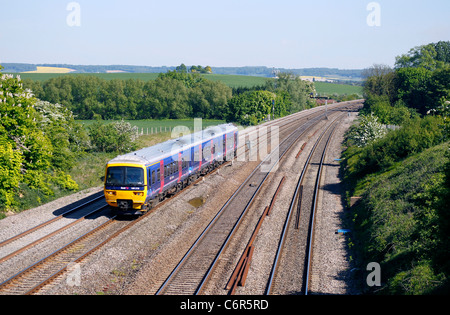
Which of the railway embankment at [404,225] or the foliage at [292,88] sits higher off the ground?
the foliage at [292,88]

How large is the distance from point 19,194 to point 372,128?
27183mm

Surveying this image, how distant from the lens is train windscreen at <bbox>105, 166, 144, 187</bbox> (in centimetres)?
1972

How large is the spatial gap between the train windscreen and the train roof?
37cm

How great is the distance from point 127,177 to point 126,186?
44 centimetres

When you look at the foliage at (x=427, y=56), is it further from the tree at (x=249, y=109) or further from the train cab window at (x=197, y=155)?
the train cab window at (x=197, y=155)

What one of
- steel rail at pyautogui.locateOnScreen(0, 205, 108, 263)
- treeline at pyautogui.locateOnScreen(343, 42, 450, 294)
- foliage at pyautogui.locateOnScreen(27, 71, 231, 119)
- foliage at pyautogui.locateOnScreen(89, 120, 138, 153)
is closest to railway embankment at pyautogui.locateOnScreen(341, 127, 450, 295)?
treeline at pyautogui.locateOnScreen(343, 42, 450, 294)

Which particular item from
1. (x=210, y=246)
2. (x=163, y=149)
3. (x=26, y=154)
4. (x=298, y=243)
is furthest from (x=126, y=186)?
(x=298, y=243)

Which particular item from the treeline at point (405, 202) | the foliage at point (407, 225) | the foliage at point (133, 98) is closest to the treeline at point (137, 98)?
the foliage at point (133, 98)

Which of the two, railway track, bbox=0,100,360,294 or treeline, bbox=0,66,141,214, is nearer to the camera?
railway track, bbox=0,100,360,294

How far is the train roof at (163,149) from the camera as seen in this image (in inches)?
797

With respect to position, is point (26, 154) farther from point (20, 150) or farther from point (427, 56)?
point (427, 56)

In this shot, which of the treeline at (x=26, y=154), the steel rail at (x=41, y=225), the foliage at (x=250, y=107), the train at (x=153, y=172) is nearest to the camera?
the steel rail at (x=41, y=225)

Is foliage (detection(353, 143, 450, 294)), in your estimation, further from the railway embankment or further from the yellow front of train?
the yellow front of train

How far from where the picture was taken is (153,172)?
20.8 meters
